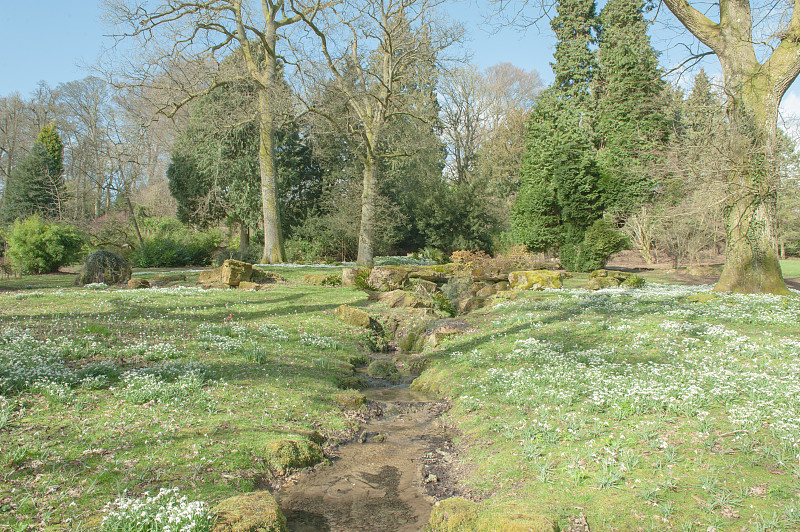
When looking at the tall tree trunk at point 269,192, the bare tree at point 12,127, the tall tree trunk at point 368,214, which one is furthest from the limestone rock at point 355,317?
the bare tree at point 12,127

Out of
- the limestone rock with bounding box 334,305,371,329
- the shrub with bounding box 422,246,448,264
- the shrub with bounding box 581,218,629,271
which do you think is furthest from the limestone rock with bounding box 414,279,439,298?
the shrub with bounding box 422,246,448,264

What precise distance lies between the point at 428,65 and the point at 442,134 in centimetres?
2132

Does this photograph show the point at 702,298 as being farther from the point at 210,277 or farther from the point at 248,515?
the point at 210,277

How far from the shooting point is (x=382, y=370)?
10.1 meters

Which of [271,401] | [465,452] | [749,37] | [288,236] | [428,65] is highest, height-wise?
[428,65]

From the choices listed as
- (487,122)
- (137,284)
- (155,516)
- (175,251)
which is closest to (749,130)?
(155,516)

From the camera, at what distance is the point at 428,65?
27.1 meters

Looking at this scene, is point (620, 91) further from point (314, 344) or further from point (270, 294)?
point (314, 344)

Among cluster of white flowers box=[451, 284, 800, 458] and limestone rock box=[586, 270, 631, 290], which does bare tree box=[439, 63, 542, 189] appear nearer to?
limestone rock box=[586, 270, 631, 290]

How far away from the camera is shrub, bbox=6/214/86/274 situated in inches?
817

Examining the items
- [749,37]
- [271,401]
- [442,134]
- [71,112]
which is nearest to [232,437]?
[271,401]

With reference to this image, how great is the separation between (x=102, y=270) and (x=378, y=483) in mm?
15558

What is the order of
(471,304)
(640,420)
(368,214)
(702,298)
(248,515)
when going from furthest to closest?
(368,214) → (471,304) → (702,298) → (640,420) → (248,515)

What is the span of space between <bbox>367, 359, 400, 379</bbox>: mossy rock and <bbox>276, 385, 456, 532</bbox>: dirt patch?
99.6 inches
